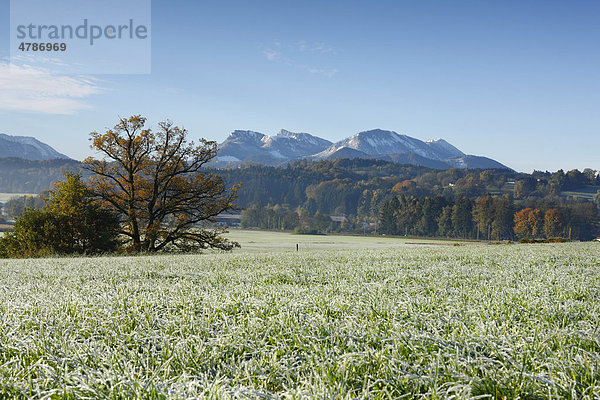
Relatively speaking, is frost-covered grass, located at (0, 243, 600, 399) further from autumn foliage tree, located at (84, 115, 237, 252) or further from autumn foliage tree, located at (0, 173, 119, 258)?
autumn foliage tree, located at (84, 115, 237, 252)

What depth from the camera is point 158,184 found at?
117ft

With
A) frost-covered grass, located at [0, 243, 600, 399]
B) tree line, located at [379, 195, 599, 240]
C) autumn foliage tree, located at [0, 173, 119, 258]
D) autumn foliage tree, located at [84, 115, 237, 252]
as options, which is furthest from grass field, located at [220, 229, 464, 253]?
tree line, located at [379, 195, 599, 240]

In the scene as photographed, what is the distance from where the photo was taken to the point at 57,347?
2838 millimetres

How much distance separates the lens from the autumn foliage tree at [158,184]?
1346 inches

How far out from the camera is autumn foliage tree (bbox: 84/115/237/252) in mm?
34188

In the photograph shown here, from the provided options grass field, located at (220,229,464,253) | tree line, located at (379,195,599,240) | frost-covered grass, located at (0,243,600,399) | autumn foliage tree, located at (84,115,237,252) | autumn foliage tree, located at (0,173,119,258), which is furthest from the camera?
tree line, located at (379,195,599,240)

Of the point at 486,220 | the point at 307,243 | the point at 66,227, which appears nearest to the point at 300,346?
the point at 66,227

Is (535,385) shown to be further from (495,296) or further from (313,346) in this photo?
(495,296)

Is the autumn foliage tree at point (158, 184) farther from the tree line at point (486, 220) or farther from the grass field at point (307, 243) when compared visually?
the tree line at point (486, 220)

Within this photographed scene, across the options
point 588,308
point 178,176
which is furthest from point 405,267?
point 178,176

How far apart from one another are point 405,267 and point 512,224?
142m

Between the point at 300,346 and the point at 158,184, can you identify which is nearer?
the point at 300,346

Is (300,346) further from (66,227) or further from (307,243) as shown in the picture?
(307,243)

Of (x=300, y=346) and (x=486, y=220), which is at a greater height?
(x=300, y=346)
